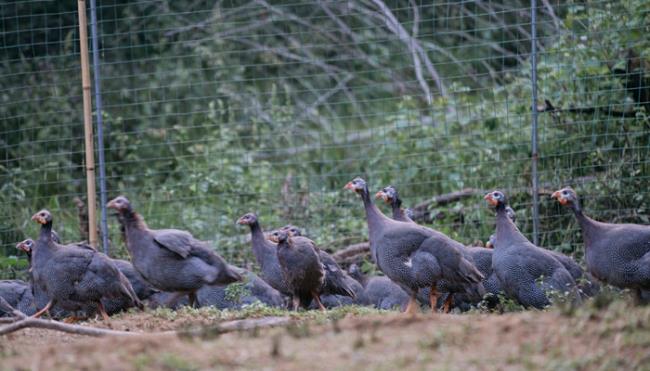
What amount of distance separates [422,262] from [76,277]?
10.2 feet

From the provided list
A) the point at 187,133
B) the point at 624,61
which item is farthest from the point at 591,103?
the point at 187,133

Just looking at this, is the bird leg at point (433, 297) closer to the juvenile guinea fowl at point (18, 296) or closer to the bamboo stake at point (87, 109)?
the juvenile guinea fowl at point (18, 296)

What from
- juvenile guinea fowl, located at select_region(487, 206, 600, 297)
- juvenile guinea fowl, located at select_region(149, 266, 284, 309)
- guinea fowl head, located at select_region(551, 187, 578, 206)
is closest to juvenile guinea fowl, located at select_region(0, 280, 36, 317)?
juvenile guinea fowl, located at select_region(149, 266, 284, 309)

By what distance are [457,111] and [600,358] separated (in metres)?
7.40

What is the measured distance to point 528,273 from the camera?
28.2 feet

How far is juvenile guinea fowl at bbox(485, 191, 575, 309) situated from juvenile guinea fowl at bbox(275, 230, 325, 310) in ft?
5.61

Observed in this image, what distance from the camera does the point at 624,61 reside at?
11289 millimetres

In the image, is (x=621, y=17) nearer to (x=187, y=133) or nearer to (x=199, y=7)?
(x=187, y=133)

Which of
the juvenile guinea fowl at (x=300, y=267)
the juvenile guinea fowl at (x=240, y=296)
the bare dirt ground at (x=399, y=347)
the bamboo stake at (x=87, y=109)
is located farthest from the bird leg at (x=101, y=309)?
the bare dirt ground at (x=399, y=347)

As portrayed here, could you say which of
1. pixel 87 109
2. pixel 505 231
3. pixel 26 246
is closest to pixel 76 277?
pixel 26 246

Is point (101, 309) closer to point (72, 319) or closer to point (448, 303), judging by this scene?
point (72, 319)

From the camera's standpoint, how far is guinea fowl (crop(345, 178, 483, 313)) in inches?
341

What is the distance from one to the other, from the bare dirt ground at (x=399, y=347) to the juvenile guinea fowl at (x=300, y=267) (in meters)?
3.80

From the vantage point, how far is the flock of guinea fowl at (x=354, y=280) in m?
8.55
